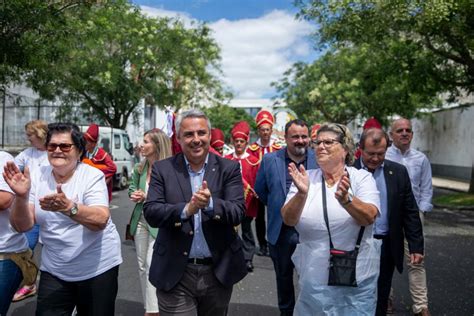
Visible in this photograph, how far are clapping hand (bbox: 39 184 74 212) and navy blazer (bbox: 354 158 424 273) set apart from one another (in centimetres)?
248

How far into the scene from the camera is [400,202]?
410cm

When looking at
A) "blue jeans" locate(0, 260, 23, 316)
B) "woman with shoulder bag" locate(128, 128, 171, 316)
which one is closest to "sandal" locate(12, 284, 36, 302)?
"woman with shoulder bag" locate(128, 128, 171, 316)

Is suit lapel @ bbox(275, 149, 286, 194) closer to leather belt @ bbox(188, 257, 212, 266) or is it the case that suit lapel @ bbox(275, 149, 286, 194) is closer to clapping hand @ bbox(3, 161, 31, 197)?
leather belt @ bbox(188, 257, 212, 266)

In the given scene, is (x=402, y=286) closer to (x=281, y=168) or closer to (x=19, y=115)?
(x=281, y=168)

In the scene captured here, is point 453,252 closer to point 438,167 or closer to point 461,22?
point 461,22

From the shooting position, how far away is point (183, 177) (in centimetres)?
316

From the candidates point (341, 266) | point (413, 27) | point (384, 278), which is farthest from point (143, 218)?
point (413, 27)

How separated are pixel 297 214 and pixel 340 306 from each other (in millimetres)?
603

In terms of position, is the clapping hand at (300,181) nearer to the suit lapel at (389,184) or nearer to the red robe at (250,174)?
the suit lapel at (389,184)

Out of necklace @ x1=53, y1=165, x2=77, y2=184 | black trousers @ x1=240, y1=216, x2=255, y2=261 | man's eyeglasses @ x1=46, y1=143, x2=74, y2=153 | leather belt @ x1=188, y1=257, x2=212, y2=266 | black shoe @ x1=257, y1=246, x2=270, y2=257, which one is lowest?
black shoe @ x1=257, y1=246, x2=270, y2=257

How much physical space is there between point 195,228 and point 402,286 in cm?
381

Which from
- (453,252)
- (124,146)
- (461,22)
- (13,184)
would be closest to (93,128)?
(13,184)

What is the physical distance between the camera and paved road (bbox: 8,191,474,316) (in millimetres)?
5195

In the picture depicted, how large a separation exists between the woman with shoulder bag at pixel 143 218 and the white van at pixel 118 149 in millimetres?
11866
